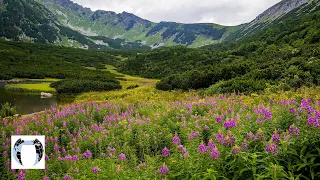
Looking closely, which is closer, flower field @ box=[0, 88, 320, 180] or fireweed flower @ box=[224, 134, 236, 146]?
flower field @ box=[0, 88, 320, 180]

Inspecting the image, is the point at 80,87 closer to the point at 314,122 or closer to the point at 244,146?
the point at 244,146

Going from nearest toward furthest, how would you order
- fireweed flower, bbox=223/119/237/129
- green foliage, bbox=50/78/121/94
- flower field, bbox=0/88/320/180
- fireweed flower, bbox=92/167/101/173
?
flower field, bbox=0/88/320/180 < fireweed flower, bbox=92/167/101/173 < fireweed flower, bbox=223/119/237/129 < green foliage, bbox=50/78/121/94

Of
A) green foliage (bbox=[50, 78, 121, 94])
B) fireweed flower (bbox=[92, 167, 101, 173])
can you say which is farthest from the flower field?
green foliage (bbox=[50, 78, 121, 94])

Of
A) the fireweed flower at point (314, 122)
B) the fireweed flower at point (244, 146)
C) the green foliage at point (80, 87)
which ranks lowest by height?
the green foliage at point (80, 87)

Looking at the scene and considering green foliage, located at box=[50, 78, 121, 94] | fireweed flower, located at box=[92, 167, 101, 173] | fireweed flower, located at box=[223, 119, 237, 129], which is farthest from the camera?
green foliage, located at box=[50, 78, 121, 94]

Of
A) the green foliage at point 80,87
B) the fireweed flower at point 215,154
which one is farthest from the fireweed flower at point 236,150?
the green foliage at point 80,87

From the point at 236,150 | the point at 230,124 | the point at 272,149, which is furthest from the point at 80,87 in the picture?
the point at 272,149

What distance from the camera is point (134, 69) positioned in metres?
96.9

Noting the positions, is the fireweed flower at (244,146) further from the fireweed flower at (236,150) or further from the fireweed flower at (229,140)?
the fireweed flower at (236,150)

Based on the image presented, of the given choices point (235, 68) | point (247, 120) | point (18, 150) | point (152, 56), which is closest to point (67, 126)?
point (18, 150)

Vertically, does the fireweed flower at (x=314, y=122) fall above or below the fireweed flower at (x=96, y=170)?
above

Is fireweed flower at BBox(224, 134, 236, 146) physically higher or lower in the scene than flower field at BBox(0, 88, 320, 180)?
higher

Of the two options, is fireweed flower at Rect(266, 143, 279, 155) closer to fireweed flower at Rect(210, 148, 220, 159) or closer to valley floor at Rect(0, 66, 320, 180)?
valley floor at Rect(0, 66, 320, 180)

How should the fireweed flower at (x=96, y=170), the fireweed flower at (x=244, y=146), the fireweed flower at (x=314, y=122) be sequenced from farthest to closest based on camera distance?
the fireweed flower at (x=96, y=170), the fireweed flower at (x=314, y=122), the fireweed flower at (x=244, y=146)
